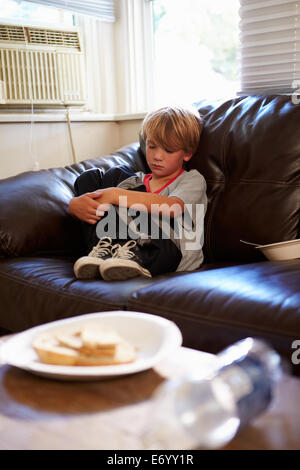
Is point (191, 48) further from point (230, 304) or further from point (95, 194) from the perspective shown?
point (230, 304)

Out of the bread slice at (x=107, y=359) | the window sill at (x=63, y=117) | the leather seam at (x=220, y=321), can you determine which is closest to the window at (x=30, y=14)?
the window sill at (x=63, y=117)

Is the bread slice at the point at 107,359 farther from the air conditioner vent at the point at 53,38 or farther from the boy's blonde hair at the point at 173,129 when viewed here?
the air conditioner vent at the point at 53,38

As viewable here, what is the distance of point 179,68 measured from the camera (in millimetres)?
2945

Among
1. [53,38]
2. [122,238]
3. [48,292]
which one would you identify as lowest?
[48,292]

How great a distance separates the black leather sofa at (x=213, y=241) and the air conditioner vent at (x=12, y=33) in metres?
0.90

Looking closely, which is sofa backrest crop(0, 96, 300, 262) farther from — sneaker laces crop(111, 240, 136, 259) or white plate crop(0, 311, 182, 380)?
white plate crop(0, 311, 182, 380)

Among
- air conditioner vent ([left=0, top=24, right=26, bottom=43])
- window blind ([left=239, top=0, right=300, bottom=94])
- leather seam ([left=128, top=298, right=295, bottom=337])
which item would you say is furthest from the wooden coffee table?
air conditioner vent ([left=0, top=24, right=26, bottom=43])

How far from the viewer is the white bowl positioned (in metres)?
1.59

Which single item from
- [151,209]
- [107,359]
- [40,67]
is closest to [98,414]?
[107,359]

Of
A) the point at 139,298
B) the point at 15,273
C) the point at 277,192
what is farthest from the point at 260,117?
the point at 15,273

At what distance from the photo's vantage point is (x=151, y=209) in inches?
70.4

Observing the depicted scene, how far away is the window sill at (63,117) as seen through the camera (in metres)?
2.60

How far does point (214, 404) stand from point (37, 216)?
1.39 m

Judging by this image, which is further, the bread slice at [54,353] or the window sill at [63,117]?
the window sill at [63,117]
